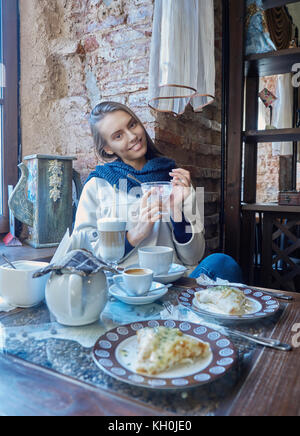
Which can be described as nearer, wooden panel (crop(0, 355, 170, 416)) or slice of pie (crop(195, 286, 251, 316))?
wooden panel (crop(0, 355, 170, 416))

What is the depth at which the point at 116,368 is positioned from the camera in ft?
1.74

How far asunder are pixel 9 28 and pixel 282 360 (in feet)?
7.20

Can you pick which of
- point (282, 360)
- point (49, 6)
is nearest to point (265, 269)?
point (282, 360)

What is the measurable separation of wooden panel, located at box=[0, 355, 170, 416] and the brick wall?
1.39m

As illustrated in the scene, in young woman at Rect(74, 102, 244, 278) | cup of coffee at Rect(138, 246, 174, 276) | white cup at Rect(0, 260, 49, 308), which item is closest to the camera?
white cup at Rect(0, 260, 49, 308)

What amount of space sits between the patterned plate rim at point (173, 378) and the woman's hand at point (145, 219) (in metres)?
0.66

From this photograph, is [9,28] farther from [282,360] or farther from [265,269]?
[282,360]

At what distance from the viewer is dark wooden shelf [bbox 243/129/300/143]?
1.84m

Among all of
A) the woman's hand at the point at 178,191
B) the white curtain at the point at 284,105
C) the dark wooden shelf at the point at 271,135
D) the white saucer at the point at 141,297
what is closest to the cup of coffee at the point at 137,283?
the white saucer at the point at 141,297

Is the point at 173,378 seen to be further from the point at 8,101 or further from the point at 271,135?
the point at 8,101

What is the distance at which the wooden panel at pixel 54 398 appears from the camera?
1.44ft

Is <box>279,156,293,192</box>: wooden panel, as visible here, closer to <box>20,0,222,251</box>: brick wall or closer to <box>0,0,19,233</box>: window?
<box>20,0,222,251</box>: brick wall

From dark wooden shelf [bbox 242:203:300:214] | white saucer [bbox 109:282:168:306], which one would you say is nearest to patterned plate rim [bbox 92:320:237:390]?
white saucer [bbox 109:282:168:306]

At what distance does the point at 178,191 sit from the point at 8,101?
125 cm
